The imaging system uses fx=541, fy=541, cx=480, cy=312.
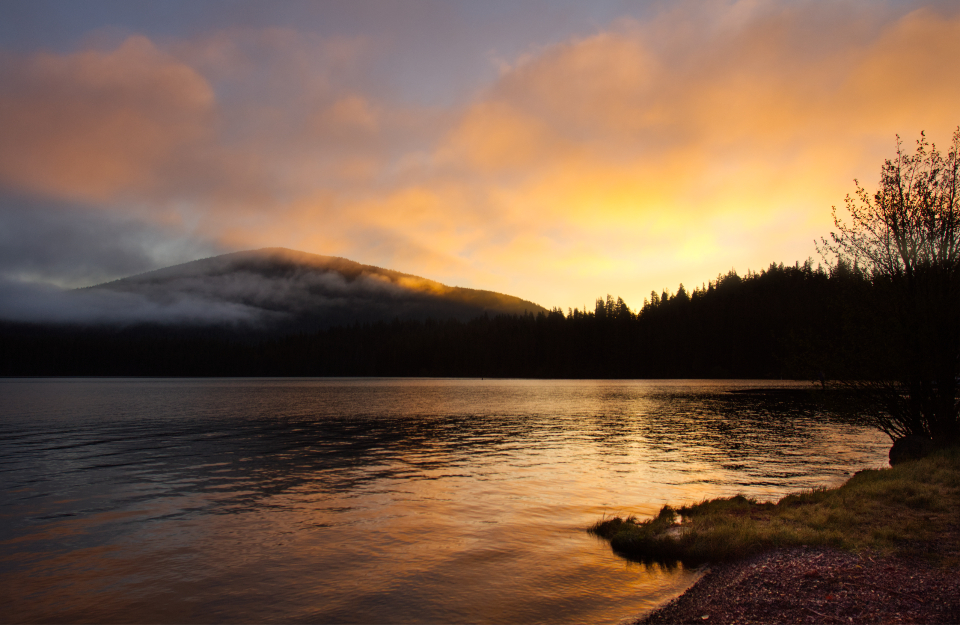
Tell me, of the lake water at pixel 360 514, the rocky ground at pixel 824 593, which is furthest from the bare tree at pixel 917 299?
the rocky ground at pixel 824 593

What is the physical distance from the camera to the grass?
51.5ft

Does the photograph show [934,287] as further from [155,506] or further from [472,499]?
[155,506]

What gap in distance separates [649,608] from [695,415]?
65.2 m

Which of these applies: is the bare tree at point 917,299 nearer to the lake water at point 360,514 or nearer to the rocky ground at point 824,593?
the lake water at point 360,514

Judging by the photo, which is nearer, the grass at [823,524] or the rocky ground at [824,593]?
the rocky ground at [824,593]

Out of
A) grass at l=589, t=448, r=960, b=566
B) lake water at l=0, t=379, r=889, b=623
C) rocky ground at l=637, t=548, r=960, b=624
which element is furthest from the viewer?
grass at l=589, t=448, r=960, b=566

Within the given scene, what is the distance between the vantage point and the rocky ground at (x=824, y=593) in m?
11.2

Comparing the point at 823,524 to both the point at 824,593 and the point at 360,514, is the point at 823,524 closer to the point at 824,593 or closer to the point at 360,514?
the point at 824,593

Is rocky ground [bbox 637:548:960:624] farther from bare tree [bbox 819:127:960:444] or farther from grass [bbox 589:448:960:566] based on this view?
bare tree [bbox 819:127:960:444]

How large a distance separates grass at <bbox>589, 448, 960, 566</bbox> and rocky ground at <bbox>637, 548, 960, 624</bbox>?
137 cm

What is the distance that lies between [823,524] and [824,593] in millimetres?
6309

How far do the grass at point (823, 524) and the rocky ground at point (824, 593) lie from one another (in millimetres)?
1375

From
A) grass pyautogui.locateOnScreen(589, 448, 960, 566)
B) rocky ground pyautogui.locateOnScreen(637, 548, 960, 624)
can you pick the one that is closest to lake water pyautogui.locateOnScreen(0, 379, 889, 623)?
grass pyautogui.locateOnScreen(589, 448, 960, 566)

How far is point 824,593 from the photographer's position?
12367mm
